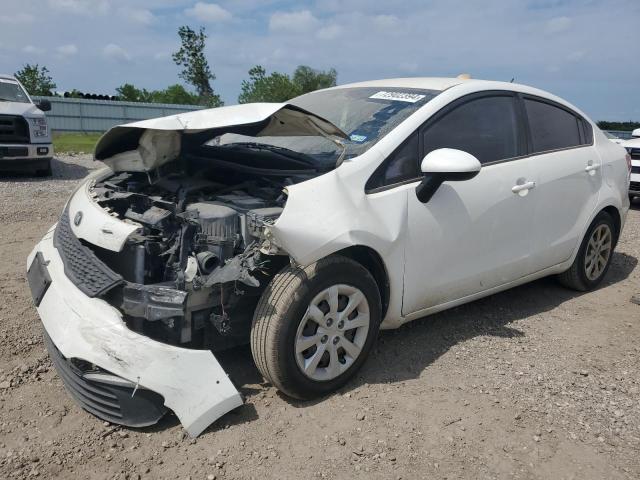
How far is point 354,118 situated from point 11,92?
32.3 feet

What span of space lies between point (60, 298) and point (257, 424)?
4.08 feet

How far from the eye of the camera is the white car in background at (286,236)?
2615mm

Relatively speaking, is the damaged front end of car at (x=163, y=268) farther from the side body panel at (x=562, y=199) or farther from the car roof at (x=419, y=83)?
the side body panel at (x=562, y=199)

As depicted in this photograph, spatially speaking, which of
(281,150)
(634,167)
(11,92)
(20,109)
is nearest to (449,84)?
(281,150)

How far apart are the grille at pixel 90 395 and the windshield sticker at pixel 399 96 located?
7.88 feet

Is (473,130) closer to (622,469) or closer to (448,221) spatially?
(448,221)

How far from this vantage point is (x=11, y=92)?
10.7 m

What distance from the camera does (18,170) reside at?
10977 mm

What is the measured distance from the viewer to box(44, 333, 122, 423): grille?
2592 millimetres

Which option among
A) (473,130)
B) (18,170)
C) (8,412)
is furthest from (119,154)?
(18,170)

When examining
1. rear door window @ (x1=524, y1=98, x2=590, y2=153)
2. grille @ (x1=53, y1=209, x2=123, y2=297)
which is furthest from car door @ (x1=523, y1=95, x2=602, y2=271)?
grille @ (x1=53, y1=209, x2=123, y2=297)

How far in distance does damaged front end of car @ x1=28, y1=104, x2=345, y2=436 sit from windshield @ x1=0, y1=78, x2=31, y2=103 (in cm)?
859

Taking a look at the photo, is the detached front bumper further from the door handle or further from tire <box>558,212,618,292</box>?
tire <box>558,212,618,292</box>

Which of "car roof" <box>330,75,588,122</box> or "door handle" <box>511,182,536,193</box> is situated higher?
"car roof" <box>330,75,588,122</box>
